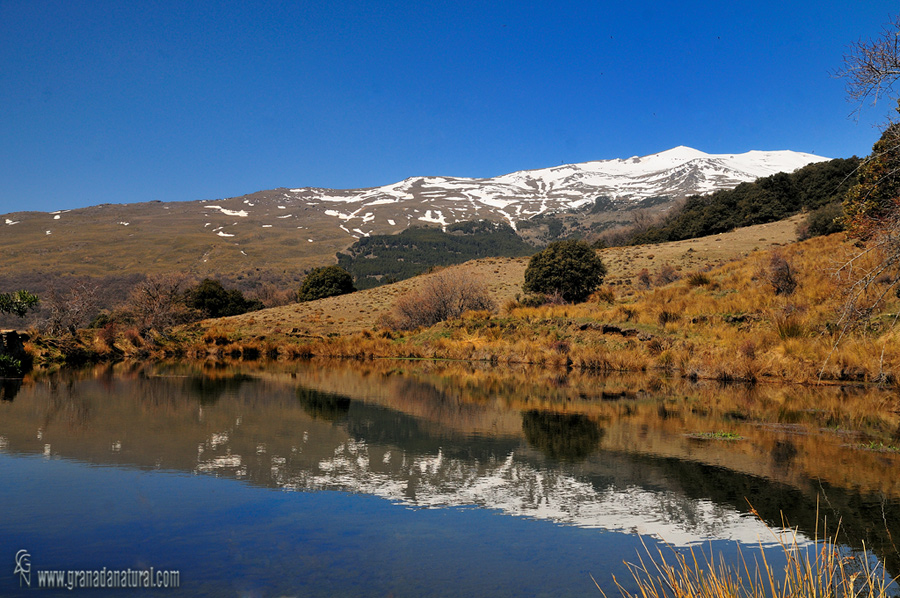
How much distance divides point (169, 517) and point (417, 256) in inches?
6303

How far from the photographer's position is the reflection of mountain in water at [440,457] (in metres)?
6.97

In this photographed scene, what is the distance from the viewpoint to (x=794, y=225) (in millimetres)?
56406

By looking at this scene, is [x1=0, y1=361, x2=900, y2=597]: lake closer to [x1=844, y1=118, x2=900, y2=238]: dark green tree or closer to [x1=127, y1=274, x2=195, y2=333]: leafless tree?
[x1=844, y1=118, x2=900, y2=238]: dark green tree

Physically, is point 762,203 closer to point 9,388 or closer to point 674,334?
point 674,334

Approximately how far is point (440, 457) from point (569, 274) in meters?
36.4

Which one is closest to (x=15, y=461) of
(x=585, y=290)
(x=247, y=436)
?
(x=247, y=436)

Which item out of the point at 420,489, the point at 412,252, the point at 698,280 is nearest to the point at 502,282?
the point at 698,280

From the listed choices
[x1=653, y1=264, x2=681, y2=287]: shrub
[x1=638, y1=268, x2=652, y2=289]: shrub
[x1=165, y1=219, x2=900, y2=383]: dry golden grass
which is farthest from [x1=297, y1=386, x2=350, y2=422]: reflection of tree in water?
[x1=653, y1=264, x2=681, y2=287]: shrub

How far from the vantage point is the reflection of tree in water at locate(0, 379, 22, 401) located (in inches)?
620

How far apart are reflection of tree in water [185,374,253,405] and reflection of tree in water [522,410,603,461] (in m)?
7.99

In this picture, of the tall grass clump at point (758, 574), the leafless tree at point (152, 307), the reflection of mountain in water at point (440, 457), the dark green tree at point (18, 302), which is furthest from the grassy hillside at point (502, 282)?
the tall grass clump at point (758, 574)

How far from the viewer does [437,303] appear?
4131cm

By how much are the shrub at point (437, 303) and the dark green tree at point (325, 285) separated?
2400cm

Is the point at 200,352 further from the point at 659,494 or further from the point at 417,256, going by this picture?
the point at 417,256
